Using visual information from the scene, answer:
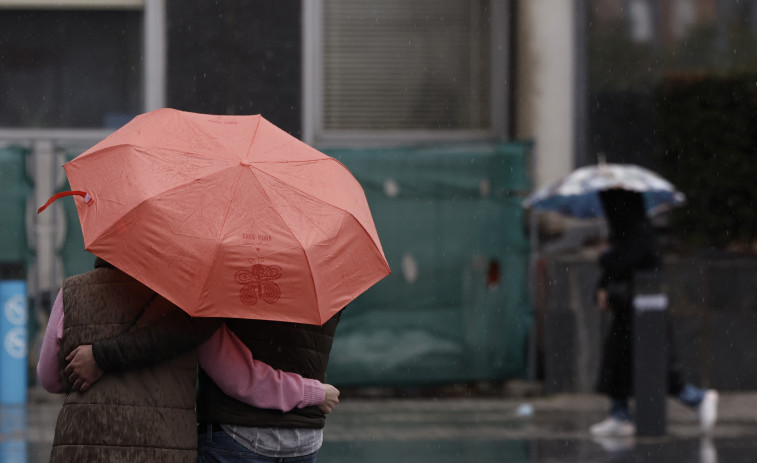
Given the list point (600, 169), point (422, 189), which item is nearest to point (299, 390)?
point (600, 169)

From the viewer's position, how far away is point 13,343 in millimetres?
10047

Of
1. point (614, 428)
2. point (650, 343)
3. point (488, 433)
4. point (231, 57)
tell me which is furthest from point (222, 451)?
point (231, 57)

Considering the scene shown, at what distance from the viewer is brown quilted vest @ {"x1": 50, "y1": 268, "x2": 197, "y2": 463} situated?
3.05m

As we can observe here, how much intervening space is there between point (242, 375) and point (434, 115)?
29.7ft

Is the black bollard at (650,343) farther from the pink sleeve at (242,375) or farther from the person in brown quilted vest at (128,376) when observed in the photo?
the person in brown quilted vest at (128,376)

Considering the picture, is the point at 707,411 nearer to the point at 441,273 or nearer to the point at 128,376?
the point at 441,273

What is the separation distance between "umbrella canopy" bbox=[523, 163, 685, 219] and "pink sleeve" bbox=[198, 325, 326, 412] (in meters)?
6.35

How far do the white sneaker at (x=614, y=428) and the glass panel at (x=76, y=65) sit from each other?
5934mm

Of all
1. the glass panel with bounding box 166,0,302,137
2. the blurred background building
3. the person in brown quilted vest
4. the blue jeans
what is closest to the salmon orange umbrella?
the person in brown quilted vest

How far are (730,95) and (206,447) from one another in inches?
361

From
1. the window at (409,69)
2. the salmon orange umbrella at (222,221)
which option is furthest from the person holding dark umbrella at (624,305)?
the salmon orange umbrella at (222,221)

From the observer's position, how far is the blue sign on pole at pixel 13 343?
10039 millimetres

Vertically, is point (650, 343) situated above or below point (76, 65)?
below

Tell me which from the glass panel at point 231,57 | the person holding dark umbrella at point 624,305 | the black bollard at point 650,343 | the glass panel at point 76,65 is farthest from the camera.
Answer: the glass panel at point 76,65
